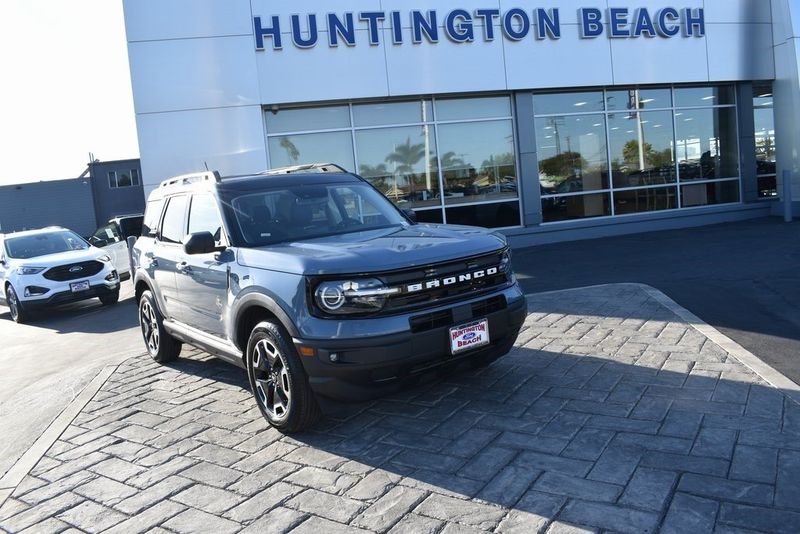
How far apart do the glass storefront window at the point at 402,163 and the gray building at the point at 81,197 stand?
36.6 meters

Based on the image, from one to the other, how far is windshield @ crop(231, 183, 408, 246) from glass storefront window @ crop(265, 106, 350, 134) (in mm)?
8963

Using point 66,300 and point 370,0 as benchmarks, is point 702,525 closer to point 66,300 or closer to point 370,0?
point 66,300

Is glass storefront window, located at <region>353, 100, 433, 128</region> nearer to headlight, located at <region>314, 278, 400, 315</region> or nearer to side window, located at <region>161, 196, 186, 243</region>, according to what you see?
side window, located at <region>161, 196, 186, 243</region>

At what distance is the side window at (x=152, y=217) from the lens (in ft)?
21.5

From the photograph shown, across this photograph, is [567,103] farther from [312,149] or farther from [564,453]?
[564,453]

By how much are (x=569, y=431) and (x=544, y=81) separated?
12.3m

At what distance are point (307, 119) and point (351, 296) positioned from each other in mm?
10956

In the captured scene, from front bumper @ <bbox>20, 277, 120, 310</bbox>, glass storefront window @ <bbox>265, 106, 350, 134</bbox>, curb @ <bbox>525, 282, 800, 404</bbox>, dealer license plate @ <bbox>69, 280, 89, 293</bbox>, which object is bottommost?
curb @ <bbox>525, 282, 800, 404</bbox>

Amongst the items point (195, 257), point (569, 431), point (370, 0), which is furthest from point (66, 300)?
point (569, 431)

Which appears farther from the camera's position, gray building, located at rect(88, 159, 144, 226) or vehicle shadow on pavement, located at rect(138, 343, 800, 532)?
gray building, located at rect(88, 159, 144, 226)

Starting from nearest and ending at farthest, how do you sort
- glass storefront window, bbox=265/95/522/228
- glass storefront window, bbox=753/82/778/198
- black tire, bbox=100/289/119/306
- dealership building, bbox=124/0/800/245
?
1. black tire, bbox=100/289/119/306
2. dealership building, bbox=124/0/800/245
3. glass storefront window, bbox=265/95/522/228
4. glass storefront window, bbox=753/82/778/198

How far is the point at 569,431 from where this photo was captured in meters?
4.02

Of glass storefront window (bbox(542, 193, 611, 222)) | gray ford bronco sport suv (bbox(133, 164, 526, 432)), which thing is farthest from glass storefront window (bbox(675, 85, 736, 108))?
gray ford bronco sport suv (bbox(133, 164, 526, 432))

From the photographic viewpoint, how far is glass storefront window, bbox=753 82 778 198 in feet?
56.6
